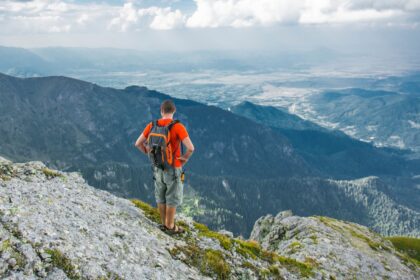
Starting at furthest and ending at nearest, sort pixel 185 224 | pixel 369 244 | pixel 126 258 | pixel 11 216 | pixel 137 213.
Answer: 1. pixel 369 244
2. pixel 185 224
3. pixel 137 213
4. pixel 126 258
5. pixel 11 216

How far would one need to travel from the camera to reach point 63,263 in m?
13.7

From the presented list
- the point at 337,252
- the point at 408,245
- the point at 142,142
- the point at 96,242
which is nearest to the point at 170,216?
the point at 142,142

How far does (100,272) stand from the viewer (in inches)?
564

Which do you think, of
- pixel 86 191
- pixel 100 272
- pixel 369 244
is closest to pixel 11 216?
pixel 100 272

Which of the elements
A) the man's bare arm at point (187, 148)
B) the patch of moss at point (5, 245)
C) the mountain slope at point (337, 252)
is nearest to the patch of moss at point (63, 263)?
the patch of moss at point (5, 245)

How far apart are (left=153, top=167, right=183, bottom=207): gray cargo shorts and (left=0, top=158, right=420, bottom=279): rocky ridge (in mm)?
2163

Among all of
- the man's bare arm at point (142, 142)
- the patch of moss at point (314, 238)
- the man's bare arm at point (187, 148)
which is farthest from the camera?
the patch of moss at point (314, 238)

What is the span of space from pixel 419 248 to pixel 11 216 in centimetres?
10486

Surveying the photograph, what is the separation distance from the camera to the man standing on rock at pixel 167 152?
1906 cm

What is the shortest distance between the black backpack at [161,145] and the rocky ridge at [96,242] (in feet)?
14.2

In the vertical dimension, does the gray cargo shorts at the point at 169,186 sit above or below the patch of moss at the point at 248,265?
above

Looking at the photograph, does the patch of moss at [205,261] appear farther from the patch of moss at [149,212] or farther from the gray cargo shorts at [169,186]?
the patch of moss at [149,212]


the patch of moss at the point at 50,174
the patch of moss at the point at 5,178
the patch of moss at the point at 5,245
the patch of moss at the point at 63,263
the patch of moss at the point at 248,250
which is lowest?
the patch of moss at the point at 248,250

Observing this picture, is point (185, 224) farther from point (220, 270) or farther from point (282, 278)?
point (282, 278)
